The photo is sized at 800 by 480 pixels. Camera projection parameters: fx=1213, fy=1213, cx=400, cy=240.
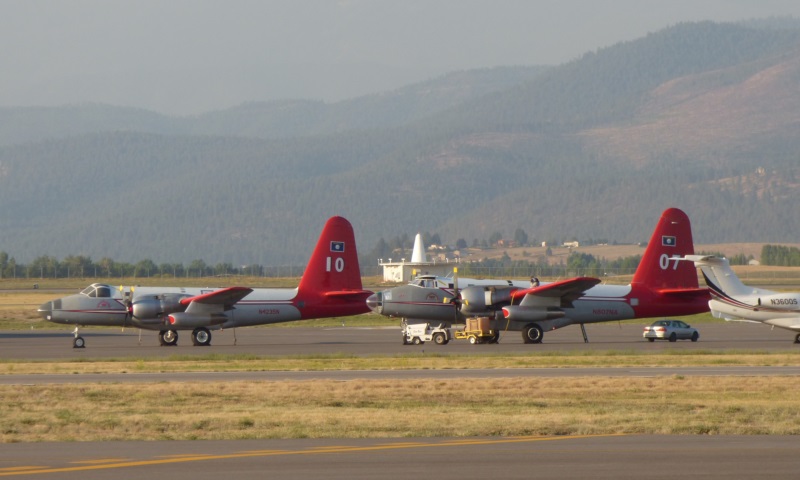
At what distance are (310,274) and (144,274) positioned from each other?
321 feet

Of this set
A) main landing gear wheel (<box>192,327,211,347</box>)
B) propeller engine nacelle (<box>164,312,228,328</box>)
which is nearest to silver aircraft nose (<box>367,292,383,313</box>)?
propeller engine nacelle (<box>164,312,228,328</box>)

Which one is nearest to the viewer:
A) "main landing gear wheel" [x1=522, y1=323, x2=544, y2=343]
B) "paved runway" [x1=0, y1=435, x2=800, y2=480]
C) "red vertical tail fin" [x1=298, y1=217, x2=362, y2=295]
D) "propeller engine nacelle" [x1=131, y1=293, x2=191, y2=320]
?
"paved runway" [x1=0, y1=435, x2=800, y2=480]

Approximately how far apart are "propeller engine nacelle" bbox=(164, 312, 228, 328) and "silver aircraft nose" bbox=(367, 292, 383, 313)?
22.8 ft

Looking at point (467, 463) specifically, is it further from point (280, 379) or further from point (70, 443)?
point (280, 379)

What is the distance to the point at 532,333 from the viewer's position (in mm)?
54406

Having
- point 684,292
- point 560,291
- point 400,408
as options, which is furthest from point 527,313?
point 400,408

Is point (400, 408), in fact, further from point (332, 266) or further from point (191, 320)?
point (332, 266)

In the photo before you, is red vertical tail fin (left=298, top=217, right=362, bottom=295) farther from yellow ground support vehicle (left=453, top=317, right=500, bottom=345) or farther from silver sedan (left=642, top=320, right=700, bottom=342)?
silver sedan (left=642, top=320, right=700, bottom=342)

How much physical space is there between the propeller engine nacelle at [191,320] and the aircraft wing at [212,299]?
288mm

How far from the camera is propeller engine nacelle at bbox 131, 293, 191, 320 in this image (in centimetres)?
5419

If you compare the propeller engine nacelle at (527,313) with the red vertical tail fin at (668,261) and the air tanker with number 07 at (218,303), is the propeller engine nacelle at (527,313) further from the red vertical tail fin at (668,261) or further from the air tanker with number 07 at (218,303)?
the air tanker with number 07 at (218,303)

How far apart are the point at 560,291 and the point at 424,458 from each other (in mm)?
34888

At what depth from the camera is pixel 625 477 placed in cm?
1744

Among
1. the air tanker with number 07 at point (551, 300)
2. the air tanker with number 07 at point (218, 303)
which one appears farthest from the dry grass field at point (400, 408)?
the air tanker with number 07 at point (218, 303)
